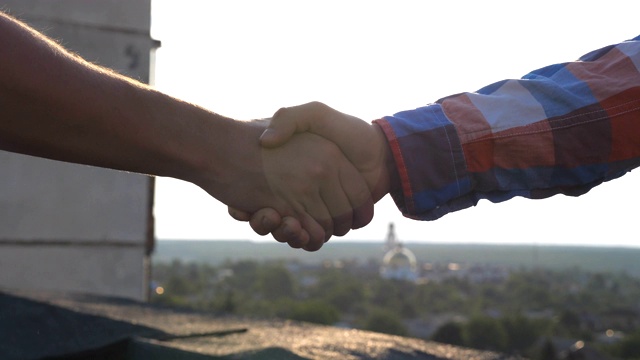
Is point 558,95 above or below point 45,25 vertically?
below

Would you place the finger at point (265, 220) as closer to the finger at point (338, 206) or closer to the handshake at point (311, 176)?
the handshake at point (311, 176)

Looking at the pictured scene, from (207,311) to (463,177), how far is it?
93 centimetres

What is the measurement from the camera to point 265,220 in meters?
2.09

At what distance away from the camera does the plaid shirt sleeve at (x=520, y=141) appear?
6.46 ft

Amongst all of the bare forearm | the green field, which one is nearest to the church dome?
the green field

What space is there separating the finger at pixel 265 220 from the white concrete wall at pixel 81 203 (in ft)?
10.9

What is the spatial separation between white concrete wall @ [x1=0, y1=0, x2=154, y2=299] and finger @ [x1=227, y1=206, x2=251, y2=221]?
130 inches

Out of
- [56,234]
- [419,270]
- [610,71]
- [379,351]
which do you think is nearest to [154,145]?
[379,351]

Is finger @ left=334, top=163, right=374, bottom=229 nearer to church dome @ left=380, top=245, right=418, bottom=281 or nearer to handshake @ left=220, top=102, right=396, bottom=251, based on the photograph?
handshake @ left=220, top=102, right=396, bottom=251

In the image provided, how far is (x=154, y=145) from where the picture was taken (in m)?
1.72

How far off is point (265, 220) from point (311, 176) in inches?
6.3

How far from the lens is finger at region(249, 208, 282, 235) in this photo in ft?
6.85

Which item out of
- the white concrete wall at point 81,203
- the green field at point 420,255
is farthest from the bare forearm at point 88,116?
the green field at point 420,255

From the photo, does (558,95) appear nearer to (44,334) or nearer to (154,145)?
(154,145)
